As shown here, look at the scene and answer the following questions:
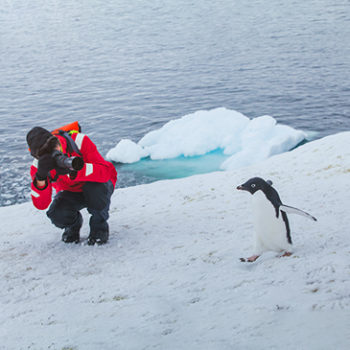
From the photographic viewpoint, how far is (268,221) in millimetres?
3861

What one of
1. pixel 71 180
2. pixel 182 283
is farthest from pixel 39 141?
pixel 182 283

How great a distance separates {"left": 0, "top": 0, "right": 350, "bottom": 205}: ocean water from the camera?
1488 centimetres

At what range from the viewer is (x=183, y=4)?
A: 44.2 meters

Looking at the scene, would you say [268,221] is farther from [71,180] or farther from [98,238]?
[71,180]

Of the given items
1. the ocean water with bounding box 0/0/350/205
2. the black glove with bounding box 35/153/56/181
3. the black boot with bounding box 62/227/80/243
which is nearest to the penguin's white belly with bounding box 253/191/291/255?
the black glove with bounding box 35/153/56/181

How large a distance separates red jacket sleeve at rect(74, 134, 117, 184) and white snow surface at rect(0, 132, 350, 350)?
0.69 m

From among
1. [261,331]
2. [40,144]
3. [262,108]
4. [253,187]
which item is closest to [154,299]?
[261,331]

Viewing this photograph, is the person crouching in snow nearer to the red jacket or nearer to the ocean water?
the red jacket

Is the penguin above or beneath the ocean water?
above

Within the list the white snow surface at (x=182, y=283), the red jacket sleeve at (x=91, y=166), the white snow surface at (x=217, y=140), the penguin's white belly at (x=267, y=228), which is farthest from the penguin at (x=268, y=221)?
the white snow surface at (x=217, y=140)

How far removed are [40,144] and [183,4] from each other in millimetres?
43404

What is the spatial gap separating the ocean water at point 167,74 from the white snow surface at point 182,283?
17.2 ft

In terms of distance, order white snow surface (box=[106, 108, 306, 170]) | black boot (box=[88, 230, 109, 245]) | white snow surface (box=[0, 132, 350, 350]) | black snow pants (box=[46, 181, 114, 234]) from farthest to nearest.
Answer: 1. white snow surface (box=[106, 108, 306, 170])
2. black boot (box=[88, 230, 109, 245])
3. black snow pants (box=[46, 181, 114, 234])
4. white snow surface (box=[0, 132, 350, 350])

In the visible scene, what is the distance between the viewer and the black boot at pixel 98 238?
454cm
